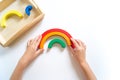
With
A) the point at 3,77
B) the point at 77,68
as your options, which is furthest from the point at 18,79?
the point at 77,68

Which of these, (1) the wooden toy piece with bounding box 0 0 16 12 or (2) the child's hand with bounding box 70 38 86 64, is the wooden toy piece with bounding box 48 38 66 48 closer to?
(2) the child's hand with bounding box 70 38 86 64

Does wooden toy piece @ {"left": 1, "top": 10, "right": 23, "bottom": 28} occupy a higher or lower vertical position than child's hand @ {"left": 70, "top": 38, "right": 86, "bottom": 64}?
higher

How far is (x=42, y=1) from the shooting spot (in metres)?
0.86

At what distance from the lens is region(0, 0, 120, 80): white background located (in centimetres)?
82

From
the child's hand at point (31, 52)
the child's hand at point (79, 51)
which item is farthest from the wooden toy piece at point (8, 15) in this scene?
the child's hand at point (79, 51)

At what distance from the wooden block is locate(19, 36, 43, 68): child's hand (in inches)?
2.3

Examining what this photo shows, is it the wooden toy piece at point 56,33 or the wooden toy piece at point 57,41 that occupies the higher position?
the wooden toy piece at point 56,33

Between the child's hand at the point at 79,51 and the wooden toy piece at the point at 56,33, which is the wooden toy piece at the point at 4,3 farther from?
the child's hand at the point at 79,51

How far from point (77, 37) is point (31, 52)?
0.18 metres

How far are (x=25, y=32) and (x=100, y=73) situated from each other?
1.06ft

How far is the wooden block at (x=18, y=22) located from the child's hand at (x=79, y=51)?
0.17 metres

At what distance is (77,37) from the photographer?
83 centimetres

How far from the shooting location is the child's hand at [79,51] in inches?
31.4

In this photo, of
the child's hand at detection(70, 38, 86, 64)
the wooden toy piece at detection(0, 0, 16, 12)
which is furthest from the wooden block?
the child's hand at detection(70, 38, 86, 64)
